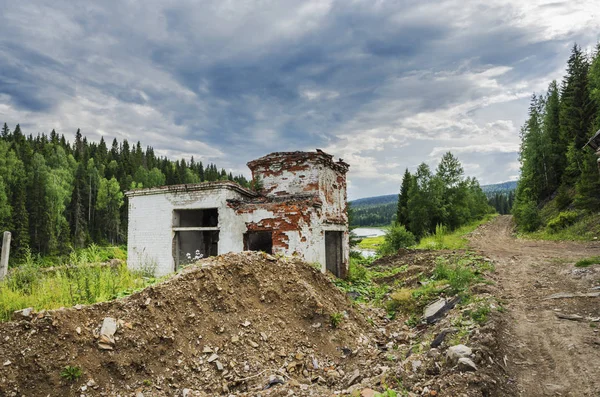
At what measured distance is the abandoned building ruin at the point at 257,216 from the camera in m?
11.4

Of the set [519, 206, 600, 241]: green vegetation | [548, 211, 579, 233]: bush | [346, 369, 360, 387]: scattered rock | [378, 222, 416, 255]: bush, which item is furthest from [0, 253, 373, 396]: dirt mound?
[548, 211, 579, 233]: bush

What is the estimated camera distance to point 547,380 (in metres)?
4.25

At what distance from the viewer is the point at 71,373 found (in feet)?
14.4

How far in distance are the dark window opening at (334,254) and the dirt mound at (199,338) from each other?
608 centimetres

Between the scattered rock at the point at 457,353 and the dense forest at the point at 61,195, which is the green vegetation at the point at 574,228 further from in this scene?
the dense forest at the point at 61,195

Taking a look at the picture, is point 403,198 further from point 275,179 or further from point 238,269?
point 238,269

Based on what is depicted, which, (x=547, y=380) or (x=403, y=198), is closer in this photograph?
(x=547, y=380)

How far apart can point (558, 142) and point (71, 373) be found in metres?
44.3

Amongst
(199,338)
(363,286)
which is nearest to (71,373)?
(199,338)

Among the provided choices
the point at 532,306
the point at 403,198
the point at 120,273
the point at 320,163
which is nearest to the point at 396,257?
the point at 320,163

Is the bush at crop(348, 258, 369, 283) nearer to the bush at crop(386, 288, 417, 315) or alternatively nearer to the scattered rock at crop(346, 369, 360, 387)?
the bush at crop(386, 288, 417, 315)

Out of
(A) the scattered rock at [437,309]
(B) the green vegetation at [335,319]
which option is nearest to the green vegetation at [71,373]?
(B) the green vegetation at [335,319]

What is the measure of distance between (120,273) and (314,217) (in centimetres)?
621

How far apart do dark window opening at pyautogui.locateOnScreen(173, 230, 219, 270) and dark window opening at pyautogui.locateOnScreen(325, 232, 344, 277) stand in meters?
4.67
